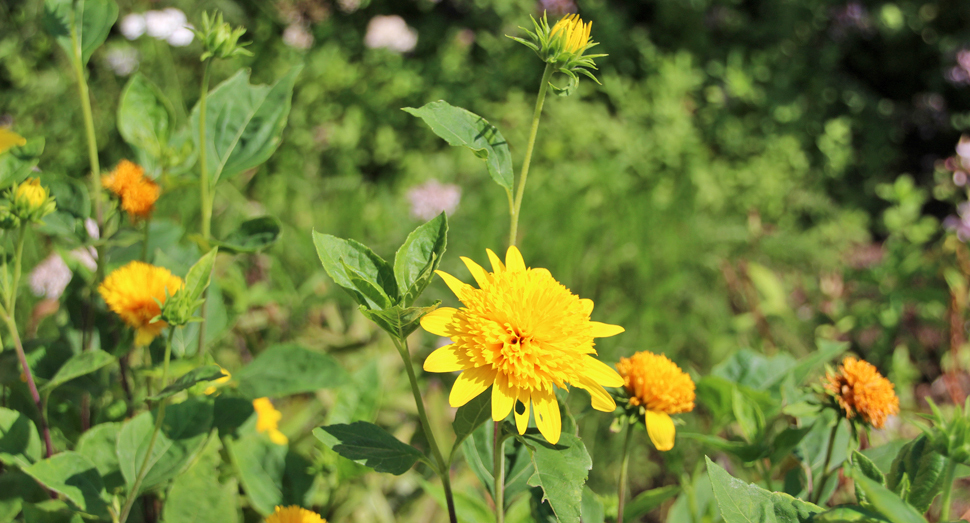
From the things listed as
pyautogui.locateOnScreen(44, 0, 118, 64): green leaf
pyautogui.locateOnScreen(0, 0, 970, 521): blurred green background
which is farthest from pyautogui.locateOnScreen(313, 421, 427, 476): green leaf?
pyautogui.locateOnScreen(0, 0, 970, 521): blurred green background

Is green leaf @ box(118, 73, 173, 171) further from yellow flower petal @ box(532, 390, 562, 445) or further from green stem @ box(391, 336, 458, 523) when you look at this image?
yellow flower petal @ box(532, 390, 562, 445)

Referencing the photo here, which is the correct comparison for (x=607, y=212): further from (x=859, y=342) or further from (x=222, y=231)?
(x=222, y=231)

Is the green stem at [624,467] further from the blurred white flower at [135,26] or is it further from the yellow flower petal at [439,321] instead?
the blurred white flower at [135,26]

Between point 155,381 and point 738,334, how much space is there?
60.6 inches

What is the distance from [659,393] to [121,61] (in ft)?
7.84

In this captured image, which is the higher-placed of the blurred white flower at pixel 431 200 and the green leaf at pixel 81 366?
the green leaf at pixel 81 366

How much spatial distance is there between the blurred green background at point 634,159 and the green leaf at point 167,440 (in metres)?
0.57

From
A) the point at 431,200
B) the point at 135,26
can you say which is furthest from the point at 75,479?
the point at 135,26

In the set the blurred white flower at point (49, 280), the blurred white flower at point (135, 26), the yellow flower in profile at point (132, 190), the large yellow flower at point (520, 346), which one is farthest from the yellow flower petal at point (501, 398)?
the blurred white flower at point (135, 26)

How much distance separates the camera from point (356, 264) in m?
0.58

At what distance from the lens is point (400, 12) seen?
2.98 meters

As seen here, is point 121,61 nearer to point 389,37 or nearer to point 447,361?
point 389,37

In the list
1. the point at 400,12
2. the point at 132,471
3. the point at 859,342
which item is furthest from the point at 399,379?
the point at 400,12

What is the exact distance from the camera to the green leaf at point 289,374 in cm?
78
